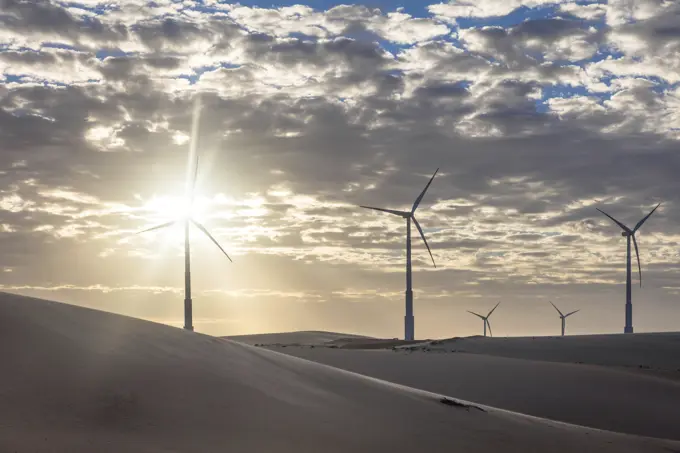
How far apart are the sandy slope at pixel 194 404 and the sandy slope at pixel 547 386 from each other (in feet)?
27.9

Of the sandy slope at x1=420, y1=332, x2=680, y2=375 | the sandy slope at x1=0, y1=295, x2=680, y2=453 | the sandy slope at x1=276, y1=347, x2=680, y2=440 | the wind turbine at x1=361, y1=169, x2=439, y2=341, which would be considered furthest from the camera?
the wind turbine at x1=361, y1=169, x2=439, y2=341

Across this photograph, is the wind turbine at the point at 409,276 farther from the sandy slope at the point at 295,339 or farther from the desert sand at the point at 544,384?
the desert sand at the point at 544,384

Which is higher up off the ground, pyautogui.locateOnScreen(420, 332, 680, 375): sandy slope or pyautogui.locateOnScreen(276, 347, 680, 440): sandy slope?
pyautogui.locateOnScreen(420, 332, 680, 375): sandy slope

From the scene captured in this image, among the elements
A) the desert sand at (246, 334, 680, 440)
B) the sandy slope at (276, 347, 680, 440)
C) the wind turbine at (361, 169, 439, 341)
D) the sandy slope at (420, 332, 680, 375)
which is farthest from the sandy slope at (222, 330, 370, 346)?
the sandy slope at (276, 347, 680, 440)

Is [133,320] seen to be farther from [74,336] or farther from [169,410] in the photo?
[169,410]

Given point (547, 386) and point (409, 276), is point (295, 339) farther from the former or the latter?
point (547, 386)

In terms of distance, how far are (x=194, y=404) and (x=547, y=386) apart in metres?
24.5

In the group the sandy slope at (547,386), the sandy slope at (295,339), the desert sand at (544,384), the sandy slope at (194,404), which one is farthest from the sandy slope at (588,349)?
the sandy slope at (194,404)

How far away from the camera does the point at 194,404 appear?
17469 mm

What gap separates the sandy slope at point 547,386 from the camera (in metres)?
33.2

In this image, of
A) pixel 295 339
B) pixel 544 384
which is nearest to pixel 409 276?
pixel 295 339

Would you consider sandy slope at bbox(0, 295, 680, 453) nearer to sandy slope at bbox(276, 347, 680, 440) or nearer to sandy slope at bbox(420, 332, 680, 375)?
sandy slope at bbox(276, 347, 680, 440)

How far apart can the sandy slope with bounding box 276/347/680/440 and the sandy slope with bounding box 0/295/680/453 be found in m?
8.51

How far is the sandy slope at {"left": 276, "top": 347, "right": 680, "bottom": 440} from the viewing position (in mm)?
33188
